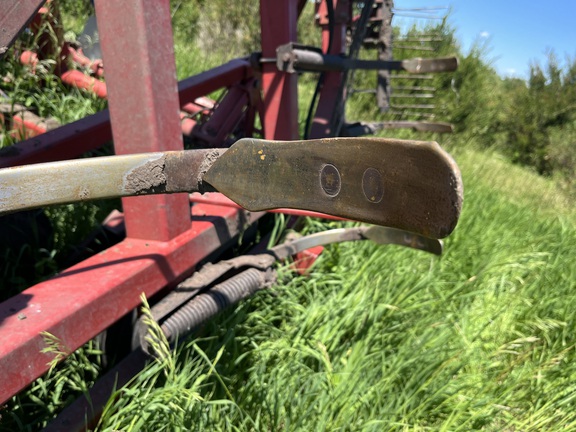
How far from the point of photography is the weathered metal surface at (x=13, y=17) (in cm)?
107

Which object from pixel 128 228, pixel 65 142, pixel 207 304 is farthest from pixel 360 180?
pixel 65 142

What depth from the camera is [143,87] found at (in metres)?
1.37

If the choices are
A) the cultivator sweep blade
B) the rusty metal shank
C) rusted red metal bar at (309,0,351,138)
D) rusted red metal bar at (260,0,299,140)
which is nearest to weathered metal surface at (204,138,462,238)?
the cultivator sweep blade

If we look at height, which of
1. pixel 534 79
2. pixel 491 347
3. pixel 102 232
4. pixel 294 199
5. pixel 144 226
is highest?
→ pixel 294 199

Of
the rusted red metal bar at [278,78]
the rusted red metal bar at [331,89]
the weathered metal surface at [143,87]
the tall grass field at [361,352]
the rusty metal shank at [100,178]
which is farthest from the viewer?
the rusted red metal bar at [331,89]

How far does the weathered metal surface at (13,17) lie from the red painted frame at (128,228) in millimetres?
285

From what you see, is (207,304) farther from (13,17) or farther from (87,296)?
(13,17)

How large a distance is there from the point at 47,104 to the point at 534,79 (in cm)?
1482

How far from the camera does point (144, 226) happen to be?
1514mm

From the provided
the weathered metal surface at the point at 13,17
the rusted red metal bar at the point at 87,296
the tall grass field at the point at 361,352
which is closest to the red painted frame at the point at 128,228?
A: the rusted red metal bar at the point at 87,296

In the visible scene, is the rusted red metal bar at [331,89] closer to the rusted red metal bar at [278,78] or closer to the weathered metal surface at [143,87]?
the rusted red metal bar at [278,78]

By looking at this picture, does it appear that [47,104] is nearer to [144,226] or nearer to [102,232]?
[102,232]

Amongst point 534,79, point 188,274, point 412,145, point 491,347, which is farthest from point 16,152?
point 534,79

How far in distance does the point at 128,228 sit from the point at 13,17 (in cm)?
67
